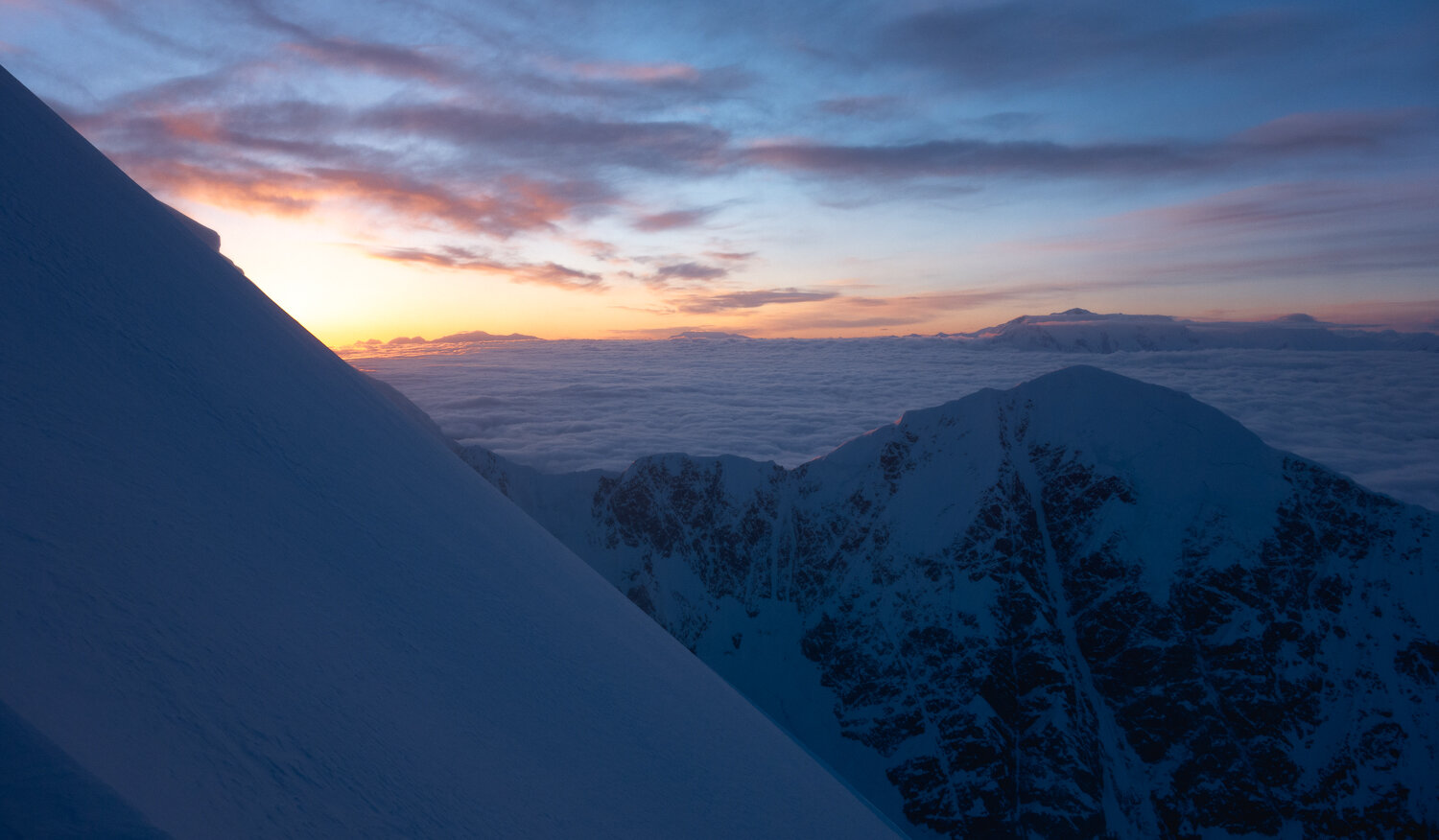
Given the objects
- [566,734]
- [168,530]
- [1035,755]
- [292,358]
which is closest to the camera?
[168,530]

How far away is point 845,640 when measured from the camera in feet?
126

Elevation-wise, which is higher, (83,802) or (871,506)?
(83,802)

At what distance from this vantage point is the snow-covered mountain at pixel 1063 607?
32469 mm

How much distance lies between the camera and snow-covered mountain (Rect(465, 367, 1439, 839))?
1278 inches

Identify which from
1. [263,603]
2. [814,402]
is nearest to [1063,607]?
[814,402]

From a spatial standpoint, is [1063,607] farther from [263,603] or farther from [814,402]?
[263,603]

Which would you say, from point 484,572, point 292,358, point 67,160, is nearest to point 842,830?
point 484,572

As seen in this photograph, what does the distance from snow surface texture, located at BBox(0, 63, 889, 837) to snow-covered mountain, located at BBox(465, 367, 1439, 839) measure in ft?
95.7

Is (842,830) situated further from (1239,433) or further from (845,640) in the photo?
(1239,433)

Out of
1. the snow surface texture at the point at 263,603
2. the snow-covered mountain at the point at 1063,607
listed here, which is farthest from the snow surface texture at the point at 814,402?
the snow surface texture at the point at 263,603

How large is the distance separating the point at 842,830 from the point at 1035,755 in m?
31.3

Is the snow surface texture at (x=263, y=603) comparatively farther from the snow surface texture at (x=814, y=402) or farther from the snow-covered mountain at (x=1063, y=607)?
the snow surface texture at (x=814, y=402)

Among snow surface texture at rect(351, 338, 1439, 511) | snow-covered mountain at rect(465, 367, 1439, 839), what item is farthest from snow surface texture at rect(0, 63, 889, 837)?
snow surface texture at rect(351, 338, 1439, 511)

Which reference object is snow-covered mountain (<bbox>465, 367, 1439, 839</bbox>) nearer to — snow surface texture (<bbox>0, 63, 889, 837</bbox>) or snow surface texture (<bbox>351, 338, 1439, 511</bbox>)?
snow surface texture (<bbox>351, 338, 1439, 511</bbox>)
